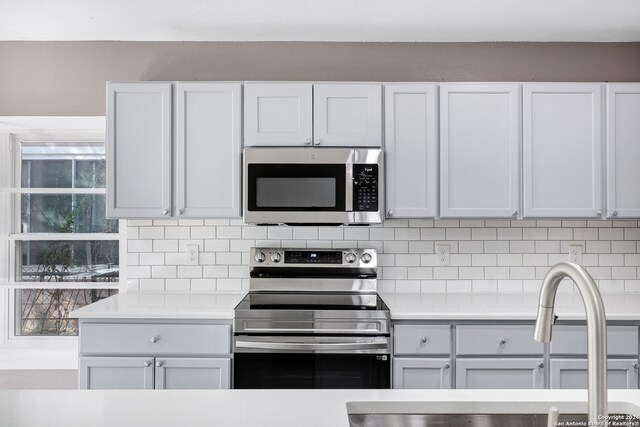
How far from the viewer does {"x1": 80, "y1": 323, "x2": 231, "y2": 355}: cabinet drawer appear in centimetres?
237

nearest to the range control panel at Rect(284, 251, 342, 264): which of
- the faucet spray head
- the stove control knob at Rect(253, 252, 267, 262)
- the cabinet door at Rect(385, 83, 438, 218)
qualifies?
the stove control knob at Rect(253, 252, 267, 262)

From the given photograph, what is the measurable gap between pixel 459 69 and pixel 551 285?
2478 mm

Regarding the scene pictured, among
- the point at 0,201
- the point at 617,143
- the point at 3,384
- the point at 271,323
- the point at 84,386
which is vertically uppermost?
the point at 617,143

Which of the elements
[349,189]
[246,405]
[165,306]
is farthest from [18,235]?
[246,405]

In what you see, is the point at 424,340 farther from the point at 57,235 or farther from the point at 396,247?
the point at 57,235

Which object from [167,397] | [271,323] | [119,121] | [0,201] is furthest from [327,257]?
[0,201]

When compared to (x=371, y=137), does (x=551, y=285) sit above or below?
below

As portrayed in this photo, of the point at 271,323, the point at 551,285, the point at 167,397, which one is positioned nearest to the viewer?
the point at 551,285

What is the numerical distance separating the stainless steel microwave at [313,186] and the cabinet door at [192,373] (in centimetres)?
73

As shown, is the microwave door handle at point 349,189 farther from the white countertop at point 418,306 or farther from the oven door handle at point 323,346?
the oven door handle at point 323,346

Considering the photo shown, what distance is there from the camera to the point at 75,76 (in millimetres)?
2984

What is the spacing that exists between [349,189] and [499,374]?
1151 millimetres

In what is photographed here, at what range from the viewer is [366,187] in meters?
2.62

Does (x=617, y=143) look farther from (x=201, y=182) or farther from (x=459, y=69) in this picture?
(x=201, y=182)
